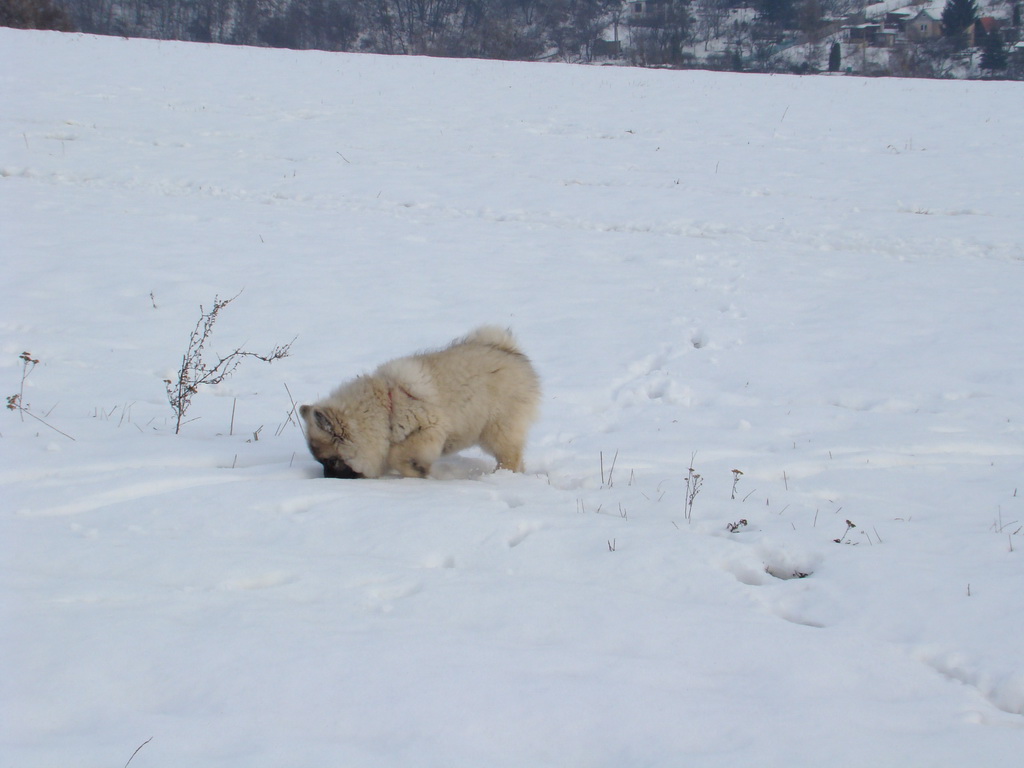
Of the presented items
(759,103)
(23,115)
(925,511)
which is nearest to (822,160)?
(759,103)

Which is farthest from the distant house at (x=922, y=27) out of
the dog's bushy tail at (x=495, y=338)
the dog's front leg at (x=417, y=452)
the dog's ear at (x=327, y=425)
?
the dog's ear at (x=327, y=425)

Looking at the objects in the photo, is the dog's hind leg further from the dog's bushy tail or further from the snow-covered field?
the dog's bushy tail

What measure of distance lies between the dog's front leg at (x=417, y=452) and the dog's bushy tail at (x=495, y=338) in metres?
0.84

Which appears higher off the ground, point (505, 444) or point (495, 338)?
point (495, 338)

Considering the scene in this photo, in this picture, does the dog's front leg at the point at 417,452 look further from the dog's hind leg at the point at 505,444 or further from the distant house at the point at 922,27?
the distant house at the point at 922,27

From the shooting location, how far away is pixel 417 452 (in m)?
5.16

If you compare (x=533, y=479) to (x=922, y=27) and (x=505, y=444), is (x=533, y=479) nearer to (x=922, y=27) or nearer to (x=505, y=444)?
(x=505, y=444)

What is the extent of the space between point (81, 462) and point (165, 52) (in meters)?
30.1

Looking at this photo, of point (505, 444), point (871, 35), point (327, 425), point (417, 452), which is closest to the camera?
point (327, 425)

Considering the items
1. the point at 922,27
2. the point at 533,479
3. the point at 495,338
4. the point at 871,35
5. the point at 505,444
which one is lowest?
the point at 533,479

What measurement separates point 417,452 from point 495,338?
3.51 feet

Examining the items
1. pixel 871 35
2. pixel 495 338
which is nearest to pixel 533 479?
pixel 495 338

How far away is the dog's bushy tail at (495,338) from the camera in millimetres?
5645

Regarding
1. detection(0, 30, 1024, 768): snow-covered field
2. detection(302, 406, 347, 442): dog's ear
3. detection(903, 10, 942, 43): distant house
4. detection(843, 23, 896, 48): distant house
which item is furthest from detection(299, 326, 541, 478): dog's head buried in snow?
detection(903, 10, 942, 43): distant house
